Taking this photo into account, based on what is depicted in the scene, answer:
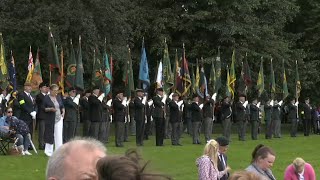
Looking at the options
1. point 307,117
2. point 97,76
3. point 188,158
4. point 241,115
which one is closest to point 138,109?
point 97,76

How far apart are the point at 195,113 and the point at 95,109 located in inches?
232

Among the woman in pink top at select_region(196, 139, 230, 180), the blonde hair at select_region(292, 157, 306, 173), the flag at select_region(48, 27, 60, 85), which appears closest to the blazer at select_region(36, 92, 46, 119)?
the flag at select_region(48, 27, 60, 85)

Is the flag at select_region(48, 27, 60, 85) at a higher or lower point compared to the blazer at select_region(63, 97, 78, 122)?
higher

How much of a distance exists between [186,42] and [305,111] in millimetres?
8255

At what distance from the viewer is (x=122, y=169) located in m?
2.59

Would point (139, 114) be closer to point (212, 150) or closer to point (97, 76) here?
point (97, 76)

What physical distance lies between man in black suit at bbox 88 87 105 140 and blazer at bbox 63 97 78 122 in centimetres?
74

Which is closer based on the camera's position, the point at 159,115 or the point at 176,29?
the point at 159,115

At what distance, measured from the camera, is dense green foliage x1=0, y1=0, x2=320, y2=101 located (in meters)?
34.4

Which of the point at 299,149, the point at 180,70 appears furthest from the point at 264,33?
the point at 299,149

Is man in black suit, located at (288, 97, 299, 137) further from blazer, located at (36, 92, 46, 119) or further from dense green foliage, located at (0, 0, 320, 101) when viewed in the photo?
blazer, located at (36, 92, 46, 119)

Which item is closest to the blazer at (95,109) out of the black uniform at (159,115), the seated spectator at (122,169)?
the black uniform at (159,115)

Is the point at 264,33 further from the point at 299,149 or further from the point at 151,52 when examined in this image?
the point at 299,149

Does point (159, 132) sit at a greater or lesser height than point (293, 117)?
lesser
